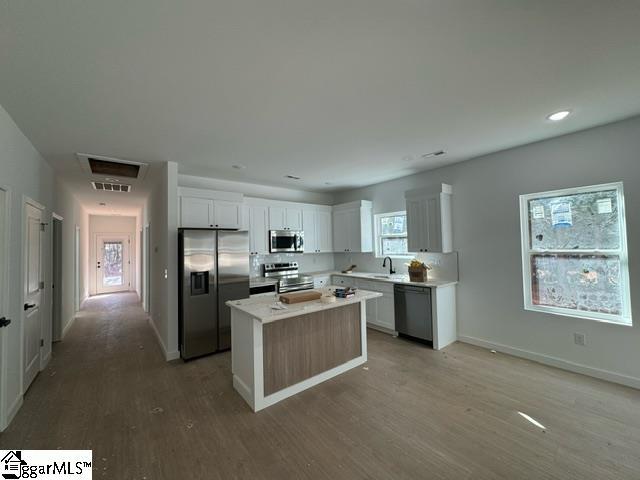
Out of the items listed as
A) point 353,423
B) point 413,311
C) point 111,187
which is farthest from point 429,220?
point 111,187

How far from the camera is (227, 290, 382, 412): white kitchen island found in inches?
103

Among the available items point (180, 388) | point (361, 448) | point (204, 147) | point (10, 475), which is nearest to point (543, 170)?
point (361, 448)

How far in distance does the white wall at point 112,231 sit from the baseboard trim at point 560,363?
1019cm

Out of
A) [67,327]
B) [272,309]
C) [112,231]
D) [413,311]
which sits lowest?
[67,327]

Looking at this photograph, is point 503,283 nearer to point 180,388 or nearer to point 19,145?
point 180,388

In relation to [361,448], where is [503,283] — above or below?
above

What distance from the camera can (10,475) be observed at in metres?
1.85

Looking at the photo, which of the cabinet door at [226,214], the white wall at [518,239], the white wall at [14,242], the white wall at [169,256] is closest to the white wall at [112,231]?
the white wall at [169,256]

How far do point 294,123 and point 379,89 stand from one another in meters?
0.93

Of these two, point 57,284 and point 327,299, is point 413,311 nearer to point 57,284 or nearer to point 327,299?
point 327,299

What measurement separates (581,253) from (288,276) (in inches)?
172

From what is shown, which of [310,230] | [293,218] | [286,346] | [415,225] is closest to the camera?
[286,346]

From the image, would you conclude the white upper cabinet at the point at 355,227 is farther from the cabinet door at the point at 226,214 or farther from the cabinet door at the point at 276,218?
the cabinet door at the point at 226,214

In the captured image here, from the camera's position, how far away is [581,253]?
10.7ft
